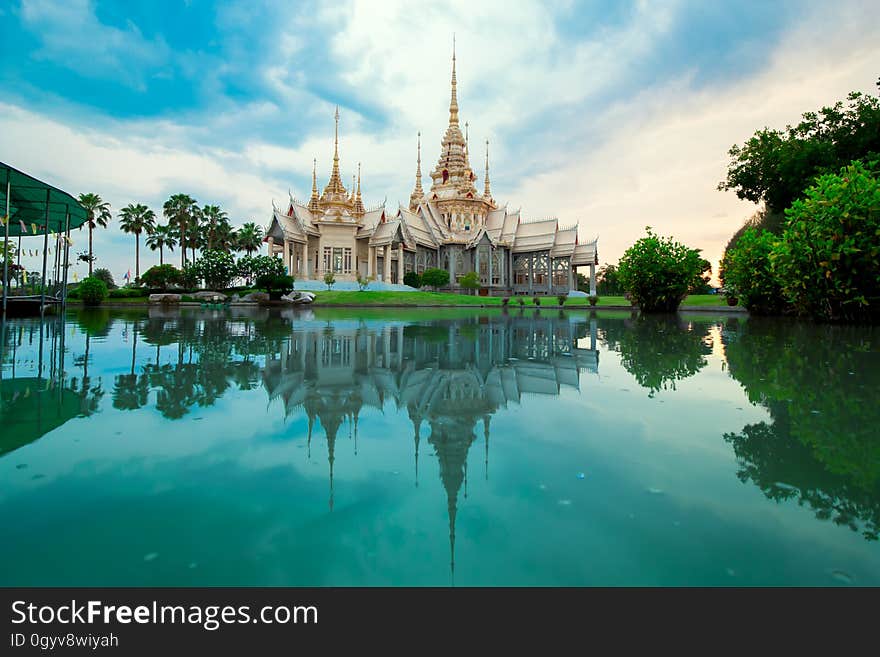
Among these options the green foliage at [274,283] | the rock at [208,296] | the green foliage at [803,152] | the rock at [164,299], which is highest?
the green foliage at [803,152]

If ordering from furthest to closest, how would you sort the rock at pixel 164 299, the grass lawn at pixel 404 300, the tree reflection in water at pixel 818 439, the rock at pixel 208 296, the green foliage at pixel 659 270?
the rock at pixel 208 296
the rock at pixel 164 299
the grass lawn at pixel 404 300
the green foliage at pixel 659 270
the tree reflection in water at pixel 818 439

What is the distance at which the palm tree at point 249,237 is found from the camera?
51.8 m

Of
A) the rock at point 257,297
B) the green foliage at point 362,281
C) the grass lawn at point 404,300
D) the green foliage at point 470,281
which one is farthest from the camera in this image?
the green foliage at point 470,281

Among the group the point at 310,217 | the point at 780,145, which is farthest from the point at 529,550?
the point at 310,217

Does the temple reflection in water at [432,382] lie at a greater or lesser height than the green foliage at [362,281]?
lesser

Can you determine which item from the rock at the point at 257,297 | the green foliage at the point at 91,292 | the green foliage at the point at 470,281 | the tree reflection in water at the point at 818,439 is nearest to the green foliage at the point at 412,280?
the green foliage at the point at 470,281

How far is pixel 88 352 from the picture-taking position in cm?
683

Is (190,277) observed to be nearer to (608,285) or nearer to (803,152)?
(803,152)

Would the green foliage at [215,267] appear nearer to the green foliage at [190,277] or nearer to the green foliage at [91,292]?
the green foliage at [190,277]

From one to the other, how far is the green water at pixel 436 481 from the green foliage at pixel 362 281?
122 feet

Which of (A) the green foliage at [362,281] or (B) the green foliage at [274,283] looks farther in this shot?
(A) the green foliage at [362,281]

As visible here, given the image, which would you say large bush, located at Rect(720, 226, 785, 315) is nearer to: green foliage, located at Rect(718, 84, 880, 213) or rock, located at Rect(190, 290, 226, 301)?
green foliage, located at Rect(718, 84, 880, 213)

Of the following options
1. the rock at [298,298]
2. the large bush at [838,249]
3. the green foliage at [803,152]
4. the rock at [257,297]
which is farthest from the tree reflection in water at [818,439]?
the rock at [257,297]

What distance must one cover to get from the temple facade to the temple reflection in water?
3843 centimetres
